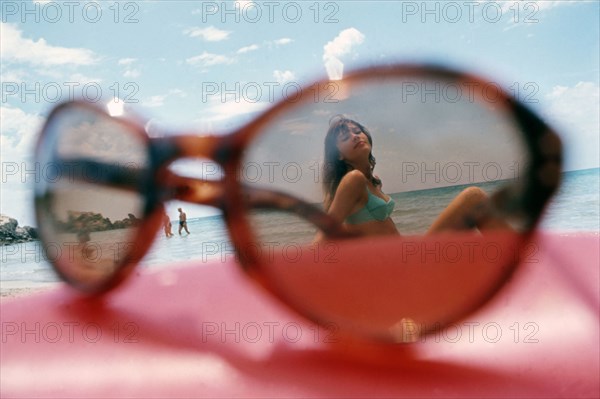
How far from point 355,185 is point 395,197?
28 millimetres

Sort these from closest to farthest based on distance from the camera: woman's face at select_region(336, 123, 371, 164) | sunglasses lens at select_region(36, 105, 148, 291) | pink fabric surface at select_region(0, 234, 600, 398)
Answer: pink fabric surface at select_region(0, 234, 600, 398)
woman's face at select_region(336, 123, 371, 164)
sunglasses lens at select_region(36, 105, 148, 291)

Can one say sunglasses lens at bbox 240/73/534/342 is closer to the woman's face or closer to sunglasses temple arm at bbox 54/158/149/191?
the woman's face

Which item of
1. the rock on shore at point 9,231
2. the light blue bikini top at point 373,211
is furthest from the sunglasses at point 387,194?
the rock on shore at point 9,231

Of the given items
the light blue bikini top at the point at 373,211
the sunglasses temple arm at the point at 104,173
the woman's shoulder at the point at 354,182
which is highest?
the sunglasses temple arm at the point at 104,173

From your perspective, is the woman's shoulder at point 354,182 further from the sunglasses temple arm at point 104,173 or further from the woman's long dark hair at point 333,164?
the sunglasses temple arm at point 104,173

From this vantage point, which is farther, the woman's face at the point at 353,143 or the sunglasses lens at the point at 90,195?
the sunglasses lens at the point at 90,195

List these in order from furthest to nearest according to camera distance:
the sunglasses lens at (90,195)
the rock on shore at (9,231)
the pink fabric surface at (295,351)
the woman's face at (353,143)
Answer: the rock on shore at (9,231) → the sunglasses lens at (90,195) → the woman's face at (353,143) → the pink fabric surface at (295,351)

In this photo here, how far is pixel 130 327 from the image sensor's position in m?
0.31

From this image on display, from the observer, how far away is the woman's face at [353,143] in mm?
321

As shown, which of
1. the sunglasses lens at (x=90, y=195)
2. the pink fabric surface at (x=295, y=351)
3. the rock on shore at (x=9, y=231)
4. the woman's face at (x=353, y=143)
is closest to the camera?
the pink fabric surface at (x=295, y=351)

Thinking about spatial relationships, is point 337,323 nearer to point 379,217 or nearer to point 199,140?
point 379,217

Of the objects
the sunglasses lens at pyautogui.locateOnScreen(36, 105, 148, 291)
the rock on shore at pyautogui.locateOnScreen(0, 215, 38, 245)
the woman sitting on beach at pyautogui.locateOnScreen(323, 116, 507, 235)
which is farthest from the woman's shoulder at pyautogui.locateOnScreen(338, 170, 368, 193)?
A: the rock on shore at pyautogui.locateOnScreen(0, 215, 38, 245)

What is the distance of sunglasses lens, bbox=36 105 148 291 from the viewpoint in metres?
0.44

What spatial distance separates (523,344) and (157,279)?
33 centimetres
